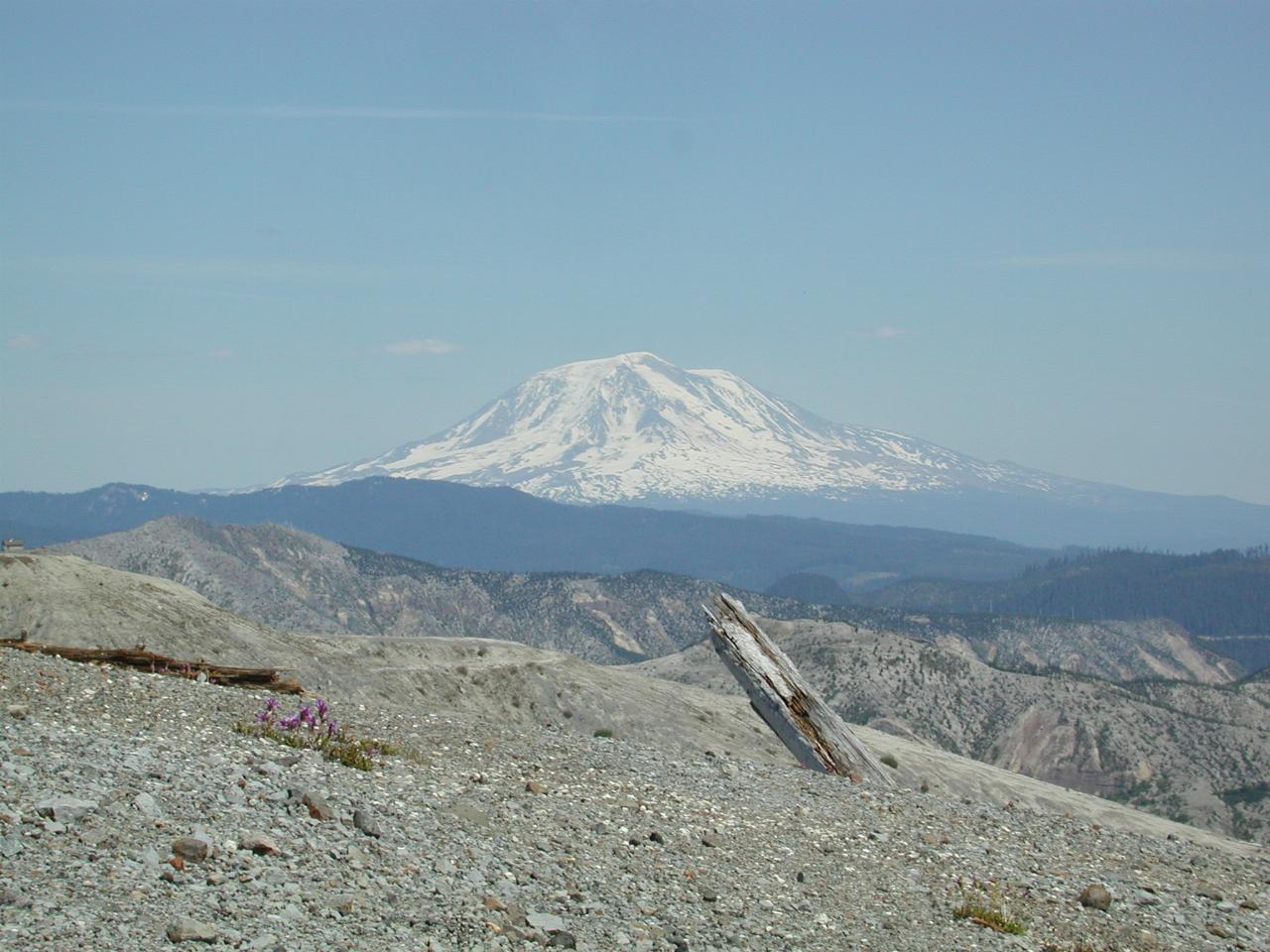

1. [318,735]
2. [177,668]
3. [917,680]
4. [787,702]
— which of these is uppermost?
[177,668]

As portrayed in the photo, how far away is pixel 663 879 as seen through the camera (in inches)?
512

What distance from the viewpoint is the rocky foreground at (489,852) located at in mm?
10570

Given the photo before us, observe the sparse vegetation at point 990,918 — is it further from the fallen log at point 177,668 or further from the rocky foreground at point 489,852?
the fallen log at point 177,668

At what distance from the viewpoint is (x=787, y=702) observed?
2217 cm

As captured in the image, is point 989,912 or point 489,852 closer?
point 489,852

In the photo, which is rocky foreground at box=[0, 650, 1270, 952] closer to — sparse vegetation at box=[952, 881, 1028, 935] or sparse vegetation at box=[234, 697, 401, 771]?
sparse vegetation at box=[952, 881, 1028, 935]

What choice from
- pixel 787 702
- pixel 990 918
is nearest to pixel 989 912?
pixel 990 918

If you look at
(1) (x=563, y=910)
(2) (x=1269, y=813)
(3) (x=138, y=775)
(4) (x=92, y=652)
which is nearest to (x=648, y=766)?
(1) (x=563, y=910)

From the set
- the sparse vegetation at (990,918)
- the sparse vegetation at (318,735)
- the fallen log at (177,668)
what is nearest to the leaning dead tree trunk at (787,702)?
the sparse vegetation at (990,918)

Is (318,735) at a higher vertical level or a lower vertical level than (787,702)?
lower

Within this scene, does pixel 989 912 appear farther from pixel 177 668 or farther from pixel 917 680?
pixel 917 680

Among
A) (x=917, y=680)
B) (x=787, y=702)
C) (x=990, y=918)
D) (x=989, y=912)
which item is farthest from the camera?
(x=917, y=680)

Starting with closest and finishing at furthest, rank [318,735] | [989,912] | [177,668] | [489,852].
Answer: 1. [489,852]
2. [989,912]
3. [318,735]
4. [177,668]

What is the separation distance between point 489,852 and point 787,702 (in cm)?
1032
